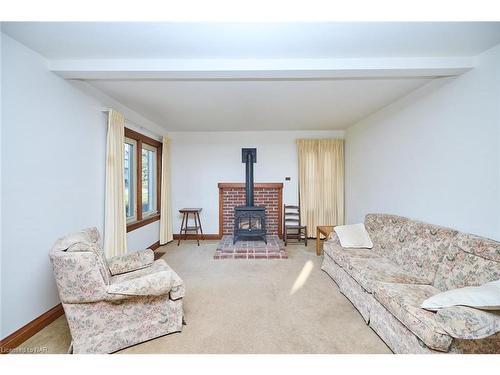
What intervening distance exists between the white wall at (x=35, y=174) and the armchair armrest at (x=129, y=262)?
1.72 ft

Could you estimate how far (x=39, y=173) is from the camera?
1.78 metres

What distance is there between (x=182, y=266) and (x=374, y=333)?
8.27 ft

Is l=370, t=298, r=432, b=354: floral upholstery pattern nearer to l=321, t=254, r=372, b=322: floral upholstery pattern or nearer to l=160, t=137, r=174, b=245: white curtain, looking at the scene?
l=321, t=254, r=372, b=322: floral upholstery pattern

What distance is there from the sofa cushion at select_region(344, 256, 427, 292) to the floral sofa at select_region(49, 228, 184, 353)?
1.65m

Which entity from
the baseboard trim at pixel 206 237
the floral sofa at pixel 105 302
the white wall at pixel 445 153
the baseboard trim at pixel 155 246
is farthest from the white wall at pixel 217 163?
the floral sofa at pixel 105 302

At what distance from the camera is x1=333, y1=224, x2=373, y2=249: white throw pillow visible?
2719 mm

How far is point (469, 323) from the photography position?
3.74 feet

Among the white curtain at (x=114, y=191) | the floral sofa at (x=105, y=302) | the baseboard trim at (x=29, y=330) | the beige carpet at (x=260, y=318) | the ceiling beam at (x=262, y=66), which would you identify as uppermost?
the ceiling beam at (x=262, y=66)

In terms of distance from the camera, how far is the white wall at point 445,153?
1.72 meters

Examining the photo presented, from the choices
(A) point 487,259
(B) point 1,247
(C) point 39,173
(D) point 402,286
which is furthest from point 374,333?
(C) point 39,173

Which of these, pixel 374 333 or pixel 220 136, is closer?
pixel 374 333

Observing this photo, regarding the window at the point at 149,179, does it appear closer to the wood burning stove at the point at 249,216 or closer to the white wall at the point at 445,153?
the wood burning stove at the point at 249,216

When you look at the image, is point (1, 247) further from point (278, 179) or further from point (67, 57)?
point (278, 179)

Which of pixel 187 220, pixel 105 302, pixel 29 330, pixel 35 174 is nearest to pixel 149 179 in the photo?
pixel 187 220
